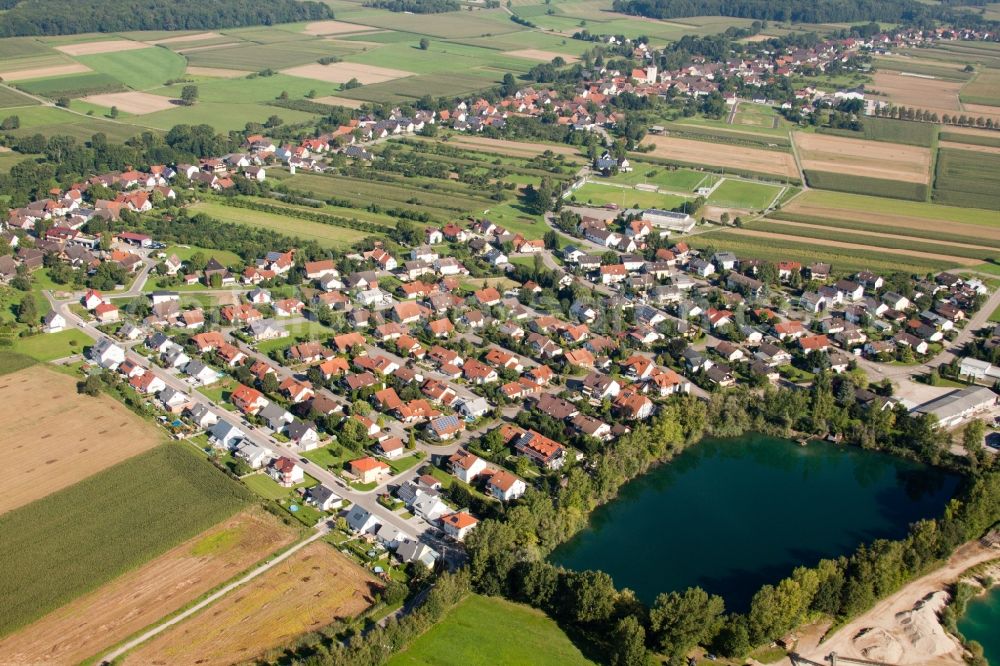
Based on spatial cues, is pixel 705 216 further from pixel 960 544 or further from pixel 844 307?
pixel 960 544

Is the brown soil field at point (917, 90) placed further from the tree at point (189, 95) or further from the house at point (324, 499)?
the house at point (324, 499)

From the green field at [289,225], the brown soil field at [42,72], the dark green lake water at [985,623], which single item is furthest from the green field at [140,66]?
the dark green lake water at [985,623]

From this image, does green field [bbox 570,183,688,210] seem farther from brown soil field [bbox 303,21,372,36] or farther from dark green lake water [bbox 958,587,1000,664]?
brown soil field [bbox 303,21,372,36]

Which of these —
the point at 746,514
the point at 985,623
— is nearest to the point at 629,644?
the point at 746,514

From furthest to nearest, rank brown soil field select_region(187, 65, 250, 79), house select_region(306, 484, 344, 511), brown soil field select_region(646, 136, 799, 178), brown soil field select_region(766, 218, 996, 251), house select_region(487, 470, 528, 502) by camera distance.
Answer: brown soil field select_region(187, 65, 250, 79)
brown soil field select_region(646, 136, 799, 178)
brown soil field select_region(766, 218, 996, 251)
house select_region(487, 470, 528, 502)
house select_region(306, 484, 344, 511)

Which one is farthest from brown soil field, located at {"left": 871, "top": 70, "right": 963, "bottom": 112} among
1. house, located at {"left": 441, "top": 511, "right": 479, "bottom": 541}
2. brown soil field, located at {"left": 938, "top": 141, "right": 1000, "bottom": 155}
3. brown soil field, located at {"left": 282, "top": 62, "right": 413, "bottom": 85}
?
house, located at {"left": 441, "top": 511, "right": 479, "bottom": 541}

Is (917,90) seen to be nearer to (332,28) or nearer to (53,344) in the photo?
(332,28)

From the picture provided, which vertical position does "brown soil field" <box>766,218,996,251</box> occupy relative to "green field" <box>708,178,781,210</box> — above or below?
below

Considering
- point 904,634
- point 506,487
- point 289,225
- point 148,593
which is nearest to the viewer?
point 904,634

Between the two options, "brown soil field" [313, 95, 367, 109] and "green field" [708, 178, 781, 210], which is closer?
"green field" [708, 178, 781, 210]
